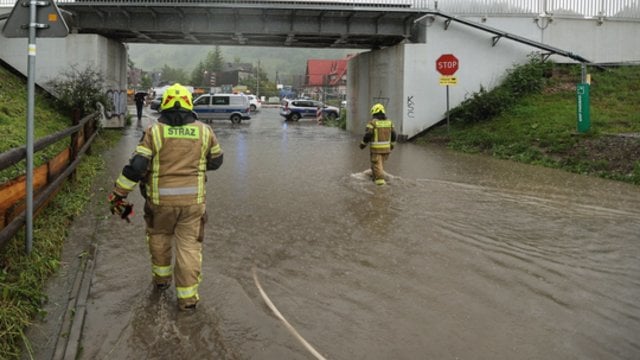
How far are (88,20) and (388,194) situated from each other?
18157mm

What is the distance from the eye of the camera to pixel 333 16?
25.0 m

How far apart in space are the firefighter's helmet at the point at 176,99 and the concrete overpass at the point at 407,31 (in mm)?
19159

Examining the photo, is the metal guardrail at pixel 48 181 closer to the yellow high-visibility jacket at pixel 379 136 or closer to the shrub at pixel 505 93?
the yellow high-visibility jacket at pixel 379 136

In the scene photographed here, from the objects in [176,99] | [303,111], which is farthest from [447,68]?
[303,111]

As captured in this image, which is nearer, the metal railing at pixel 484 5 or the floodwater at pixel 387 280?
the floodwater at pixel 387 280

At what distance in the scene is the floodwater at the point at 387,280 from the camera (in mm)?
4211

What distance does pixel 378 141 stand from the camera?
11.8m

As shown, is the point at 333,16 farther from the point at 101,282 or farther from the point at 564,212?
the point at 101,282

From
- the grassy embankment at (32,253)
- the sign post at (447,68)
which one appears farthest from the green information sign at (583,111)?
the grassy embankment at (32,253)

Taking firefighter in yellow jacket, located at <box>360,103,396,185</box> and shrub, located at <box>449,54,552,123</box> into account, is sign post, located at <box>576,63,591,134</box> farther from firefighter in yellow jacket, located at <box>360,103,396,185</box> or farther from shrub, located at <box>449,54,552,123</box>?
firefighter in yellow jacket, located at <box>360,103,396,185</box>

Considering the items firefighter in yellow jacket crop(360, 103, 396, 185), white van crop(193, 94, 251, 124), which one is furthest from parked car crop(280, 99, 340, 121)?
firefighter in yellow jacket crop(360, 103, 396, 185)

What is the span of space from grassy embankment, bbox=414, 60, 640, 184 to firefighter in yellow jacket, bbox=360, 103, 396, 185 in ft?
16.5

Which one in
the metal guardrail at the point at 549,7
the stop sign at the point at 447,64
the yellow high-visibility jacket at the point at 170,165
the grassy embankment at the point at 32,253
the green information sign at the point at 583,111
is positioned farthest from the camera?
the metal guardrail at the point at 549,7

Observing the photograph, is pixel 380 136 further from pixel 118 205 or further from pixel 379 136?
pixel 118 205
